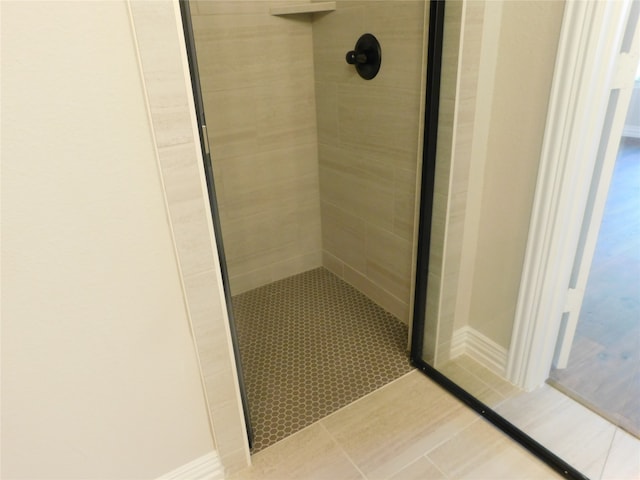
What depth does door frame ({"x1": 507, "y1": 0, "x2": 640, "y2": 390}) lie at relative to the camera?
43.7 inches

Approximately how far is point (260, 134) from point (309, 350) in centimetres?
105

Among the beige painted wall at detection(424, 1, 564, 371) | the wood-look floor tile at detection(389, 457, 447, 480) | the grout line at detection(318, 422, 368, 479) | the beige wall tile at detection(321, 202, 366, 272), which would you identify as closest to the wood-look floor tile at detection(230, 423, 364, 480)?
the grout line at detection(318, 422, 368, 479)

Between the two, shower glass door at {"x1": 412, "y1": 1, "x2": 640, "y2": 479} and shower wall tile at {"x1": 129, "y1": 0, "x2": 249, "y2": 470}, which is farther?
shower glass door at {"x1": 412, "y1": 1, "x2": 640, "y2": 479}

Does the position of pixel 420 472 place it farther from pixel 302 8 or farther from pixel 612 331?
pixel 302 8

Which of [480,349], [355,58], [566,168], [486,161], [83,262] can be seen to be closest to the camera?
[83,262]

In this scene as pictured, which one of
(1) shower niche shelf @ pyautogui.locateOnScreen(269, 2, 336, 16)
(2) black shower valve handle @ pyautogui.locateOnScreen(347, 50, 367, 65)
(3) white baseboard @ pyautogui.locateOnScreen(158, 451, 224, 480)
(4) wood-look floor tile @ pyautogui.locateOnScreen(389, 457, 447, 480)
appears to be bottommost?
(4) wood-look floor tile @ pyautogui.locateOnScreen(389, 457, 447, 480)

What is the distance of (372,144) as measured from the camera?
193 centimetres

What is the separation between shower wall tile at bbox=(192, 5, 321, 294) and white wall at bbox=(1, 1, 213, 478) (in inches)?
43.9

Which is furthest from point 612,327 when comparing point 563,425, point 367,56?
point 367,56

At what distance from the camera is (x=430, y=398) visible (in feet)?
5.33

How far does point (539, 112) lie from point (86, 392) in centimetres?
142

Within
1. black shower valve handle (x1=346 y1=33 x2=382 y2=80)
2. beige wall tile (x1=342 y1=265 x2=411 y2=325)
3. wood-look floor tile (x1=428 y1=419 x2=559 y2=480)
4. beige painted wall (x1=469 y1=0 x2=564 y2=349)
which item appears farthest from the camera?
beige wall tile (x1=342 y1=265 x2=411 y2=325)

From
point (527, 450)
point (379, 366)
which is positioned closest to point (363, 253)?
point (379, 366)

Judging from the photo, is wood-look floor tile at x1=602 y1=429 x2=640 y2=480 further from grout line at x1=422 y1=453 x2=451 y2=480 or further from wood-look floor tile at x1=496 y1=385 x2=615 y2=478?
grout line at x1=422 y1=453 x2=451 y2=480
